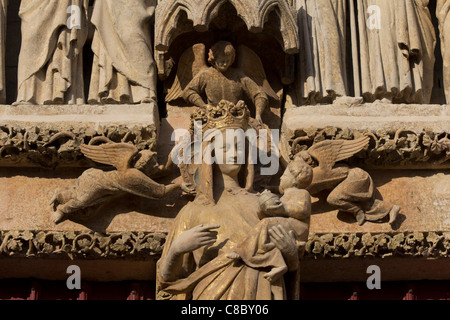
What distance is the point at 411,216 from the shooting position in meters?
9.97

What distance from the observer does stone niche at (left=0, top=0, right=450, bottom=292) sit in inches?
384

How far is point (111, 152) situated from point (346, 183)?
1755 mm

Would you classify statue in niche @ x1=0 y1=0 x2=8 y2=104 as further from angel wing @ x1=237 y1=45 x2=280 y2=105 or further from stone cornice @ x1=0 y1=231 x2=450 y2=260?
angel wing @ x1=237 y1=45 x2=280 y2=105

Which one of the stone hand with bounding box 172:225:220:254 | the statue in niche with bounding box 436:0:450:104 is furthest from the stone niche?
the stone hand with bounding box 172:225:220:254

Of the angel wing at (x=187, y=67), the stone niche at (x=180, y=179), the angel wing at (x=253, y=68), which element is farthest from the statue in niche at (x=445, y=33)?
the angel wing at (x=187, y=67)

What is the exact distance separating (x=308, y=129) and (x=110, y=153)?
4.90 feet

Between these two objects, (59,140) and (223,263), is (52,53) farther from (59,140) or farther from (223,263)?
(223,263)

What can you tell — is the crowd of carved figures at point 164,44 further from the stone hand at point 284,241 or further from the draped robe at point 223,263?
the stone hand at point 284,241

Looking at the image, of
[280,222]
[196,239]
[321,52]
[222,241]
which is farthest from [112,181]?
[321,52]

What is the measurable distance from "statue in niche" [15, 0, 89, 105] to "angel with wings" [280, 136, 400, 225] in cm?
192

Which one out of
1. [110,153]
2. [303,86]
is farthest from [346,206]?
[110,153]

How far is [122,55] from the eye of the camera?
34.1ft

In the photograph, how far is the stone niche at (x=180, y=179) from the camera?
9750mm

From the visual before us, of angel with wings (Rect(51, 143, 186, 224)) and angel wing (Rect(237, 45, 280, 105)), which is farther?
angel wing (Rect(237, 45, 280, 105))
